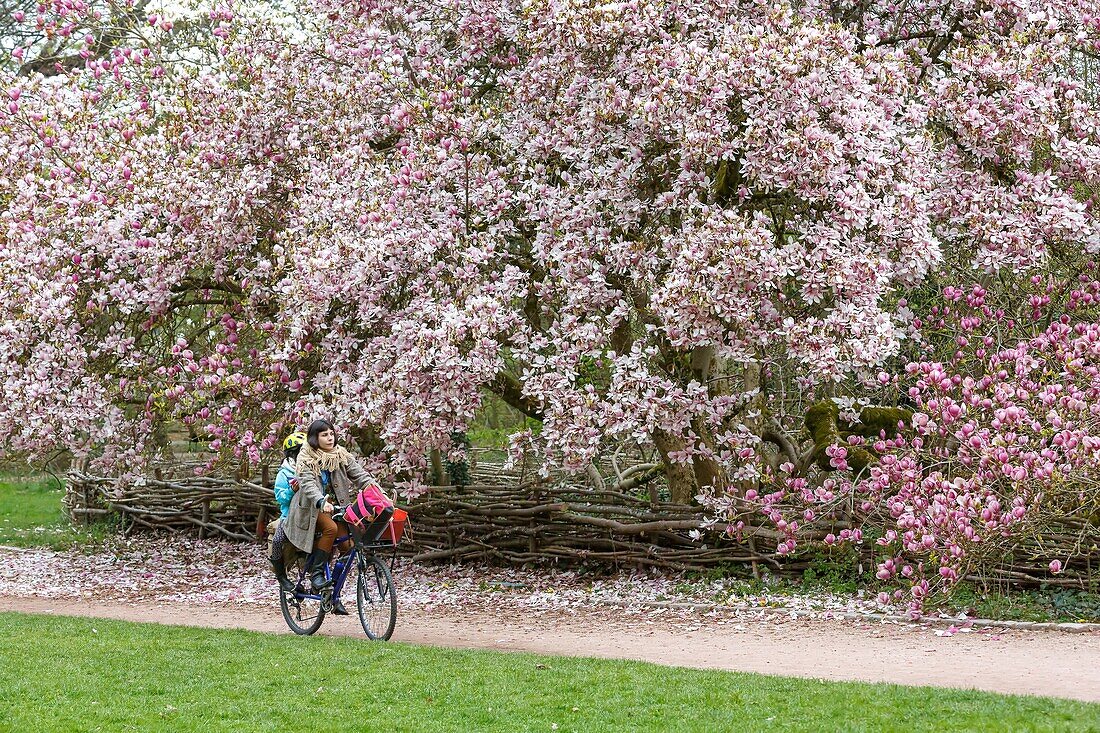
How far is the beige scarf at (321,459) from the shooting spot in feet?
26.8

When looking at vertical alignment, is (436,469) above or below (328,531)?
above

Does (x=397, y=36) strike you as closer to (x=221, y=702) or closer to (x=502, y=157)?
(x=502, y=157)

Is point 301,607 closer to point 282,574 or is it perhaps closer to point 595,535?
point 282,574

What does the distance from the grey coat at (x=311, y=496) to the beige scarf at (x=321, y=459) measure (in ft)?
0.04

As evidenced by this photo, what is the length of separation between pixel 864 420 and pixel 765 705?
467 cm

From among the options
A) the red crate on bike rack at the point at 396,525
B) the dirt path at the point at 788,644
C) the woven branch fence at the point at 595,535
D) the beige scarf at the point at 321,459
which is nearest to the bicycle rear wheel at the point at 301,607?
the dirt path at the point at 788,644

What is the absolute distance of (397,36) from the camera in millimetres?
9977

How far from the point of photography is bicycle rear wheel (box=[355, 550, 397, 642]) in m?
8.04

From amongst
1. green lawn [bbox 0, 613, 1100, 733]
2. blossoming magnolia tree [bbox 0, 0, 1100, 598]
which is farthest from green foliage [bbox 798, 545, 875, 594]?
green lawn [bbox 0, 613, 1100, 733]

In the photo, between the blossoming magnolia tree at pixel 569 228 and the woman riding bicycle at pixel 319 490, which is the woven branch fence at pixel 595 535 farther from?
the woman riding bicycle at pixel 319 490

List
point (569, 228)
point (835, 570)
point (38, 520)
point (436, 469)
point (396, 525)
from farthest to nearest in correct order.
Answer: point (38, 520), point (436, 469), point (835, 570), point (569, 228), point (396, 525)

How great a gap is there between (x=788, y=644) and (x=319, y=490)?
3.19 metres

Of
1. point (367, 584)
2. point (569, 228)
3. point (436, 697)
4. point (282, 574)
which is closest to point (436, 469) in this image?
point (282, 574)

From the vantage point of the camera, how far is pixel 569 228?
9.12 m
